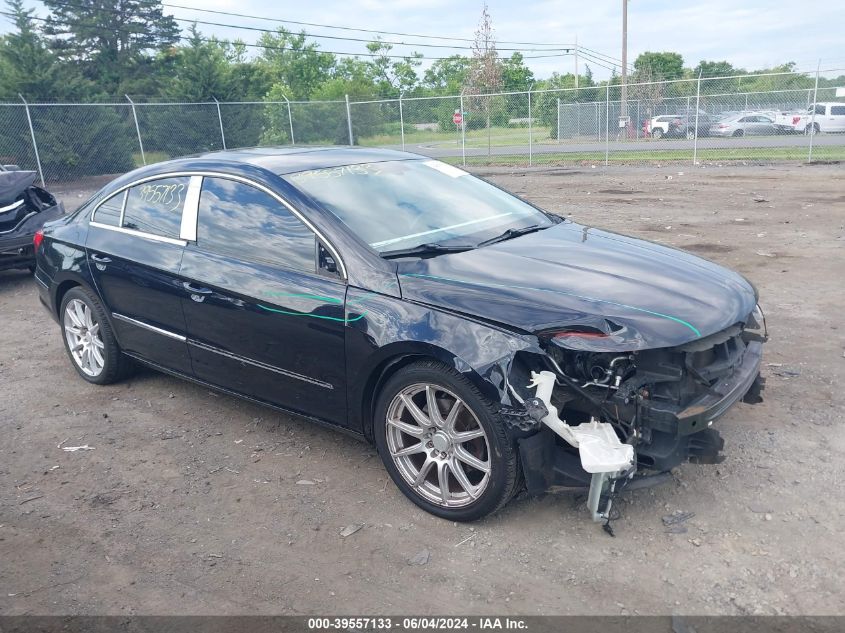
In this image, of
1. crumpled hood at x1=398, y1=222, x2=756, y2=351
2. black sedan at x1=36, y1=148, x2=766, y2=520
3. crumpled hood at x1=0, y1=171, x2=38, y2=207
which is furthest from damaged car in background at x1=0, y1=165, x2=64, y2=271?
crumpled hood at x1=398, y1=222, x2=756, y2=351

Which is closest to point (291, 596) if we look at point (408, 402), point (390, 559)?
point (390, 559)

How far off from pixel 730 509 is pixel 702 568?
1.73 ft

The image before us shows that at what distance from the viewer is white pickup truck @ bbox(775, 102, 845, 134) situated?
2169cm

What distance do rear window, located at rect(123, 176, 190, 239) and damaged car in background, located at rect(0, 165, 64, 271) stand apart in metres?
4.17

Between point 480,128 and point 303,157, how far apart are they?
2492cm

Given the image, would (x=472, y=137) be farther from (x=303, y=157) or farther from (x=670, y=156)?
(x=303, y=157)

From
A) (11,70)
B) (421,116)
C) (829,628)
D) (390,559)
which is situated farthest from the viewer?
(421,116)

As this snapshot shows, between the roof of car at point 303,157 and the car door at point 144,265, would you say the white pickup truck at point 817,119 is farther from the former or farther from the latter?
the car door at point 144,265

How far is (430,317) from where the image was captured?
3.34 meters

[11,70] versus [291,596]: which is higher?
[11,70]

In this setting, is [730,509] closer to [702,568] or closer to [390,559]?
[702,568]

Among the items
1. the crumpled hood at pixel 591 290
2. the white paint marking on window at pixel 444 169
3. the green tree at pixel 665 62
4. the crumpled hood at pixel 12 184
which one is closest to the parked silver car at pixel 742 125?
the crumpled hood at pixel 12 184

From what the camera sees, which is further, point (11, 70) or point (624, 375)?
point (11, 70)

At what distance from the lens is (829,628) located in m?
2.65
